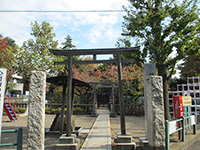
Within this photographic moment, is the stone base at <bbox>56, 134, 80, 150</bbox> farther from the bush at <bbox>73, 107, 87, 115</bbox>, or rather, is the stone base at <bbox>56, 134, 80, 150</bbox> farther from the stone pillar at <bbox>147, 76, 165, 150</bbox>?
the bush at <bbox>73, 107, 87, 115</bbox>

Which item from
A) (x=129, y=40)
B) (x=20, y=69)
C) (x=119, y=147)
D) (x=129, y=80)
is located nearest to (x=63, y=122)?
(x=119, y=147)

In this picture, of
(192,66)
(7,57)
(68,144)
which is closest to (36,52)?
(7,57)

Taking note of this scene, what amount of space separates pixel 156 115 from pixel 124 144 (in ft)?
5.38

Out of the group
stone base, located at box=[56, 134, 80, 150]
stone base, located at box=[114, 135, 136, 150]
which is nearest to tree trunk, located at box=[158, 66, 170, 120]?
stone base, located at box=[114, 135, 136, 150]

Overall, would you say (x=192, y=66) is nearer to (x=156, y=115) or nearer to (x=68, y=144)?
(x=156, y=115)

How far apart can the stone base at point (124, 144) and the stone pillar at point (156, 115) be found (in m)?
1.01

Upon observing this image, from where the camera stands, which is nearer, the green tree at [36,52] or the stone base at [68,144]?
the stone base at [68,144]

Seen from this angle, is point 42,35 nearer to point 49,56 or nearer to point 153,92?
point 49,56

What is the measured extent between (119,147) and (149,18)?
6.41 meters

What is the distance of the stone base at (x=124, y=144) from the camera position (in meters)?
4.88

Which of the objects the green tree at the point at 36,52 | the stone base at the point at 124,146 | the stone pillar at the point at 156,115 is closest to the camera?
the stone pillar at the point at 156,115

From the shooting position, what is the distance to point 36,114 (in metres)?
3.63

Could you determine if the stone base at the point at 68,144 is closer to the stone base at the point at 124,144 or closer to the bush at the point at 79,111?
the stone base at the point at 124,144

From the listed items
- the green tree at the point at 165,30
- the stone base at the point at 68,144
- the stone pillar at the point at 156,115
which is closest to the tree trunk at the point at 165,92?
the green tree at the point at 165,30
